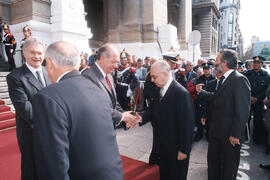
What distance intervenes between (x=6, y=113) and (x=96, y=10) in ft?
44.8

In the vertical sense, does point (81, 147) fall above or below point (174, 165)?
above

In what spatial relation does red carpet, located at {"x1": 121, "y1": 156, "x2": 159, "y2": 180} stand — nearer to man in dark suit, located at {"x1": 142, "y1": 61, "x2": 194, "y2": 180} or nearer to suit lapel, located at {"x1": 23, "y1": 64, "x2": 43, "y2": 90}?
man in dark suit, located at {"x1": 142, "y1": 61, "x2": 194, "y2": 180}

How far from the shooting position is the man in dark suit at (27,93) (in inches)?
71.4

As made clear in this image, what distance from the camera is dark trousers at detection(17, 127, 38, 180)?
176 centimetres

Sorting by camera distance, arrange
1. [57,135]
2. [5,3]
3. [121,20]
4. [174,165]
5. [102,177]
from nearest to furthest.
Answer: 1. [57,135]
2. [102,177]
3. [174,165]
4. [5,3]
5. [121,20]

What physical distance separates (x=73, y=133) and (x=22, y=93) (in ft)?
4.14

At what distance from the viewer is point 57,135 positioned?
3.50 feet

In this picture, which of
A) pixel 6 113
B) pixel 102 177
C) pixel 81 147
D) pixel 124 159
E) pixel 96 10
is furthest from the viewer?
pixel 96 10

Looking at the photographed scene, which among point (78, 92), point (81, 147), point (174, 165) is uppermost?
point (78, 92)

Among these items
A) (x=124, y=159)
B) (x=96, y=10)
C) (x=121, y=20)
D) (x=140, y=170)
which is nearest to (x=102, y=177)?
(x=140, y=170)

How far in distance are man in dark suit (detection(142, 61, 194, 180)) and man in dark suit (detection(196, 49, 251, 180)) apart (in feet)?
2.02

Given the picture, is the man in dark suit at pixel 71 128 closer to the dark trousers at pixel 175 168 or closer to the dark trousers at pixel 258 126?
the dark trousers at pixel 175 168

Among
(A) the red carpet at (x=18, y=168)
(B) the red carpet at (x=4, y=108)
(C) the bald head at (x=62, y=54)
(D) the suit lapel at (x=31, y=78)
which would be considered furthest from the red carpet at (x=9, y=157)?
(C) the bald head at (x=62, y=54)

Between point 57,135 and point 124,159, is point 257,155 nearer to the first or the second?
point 124,159
